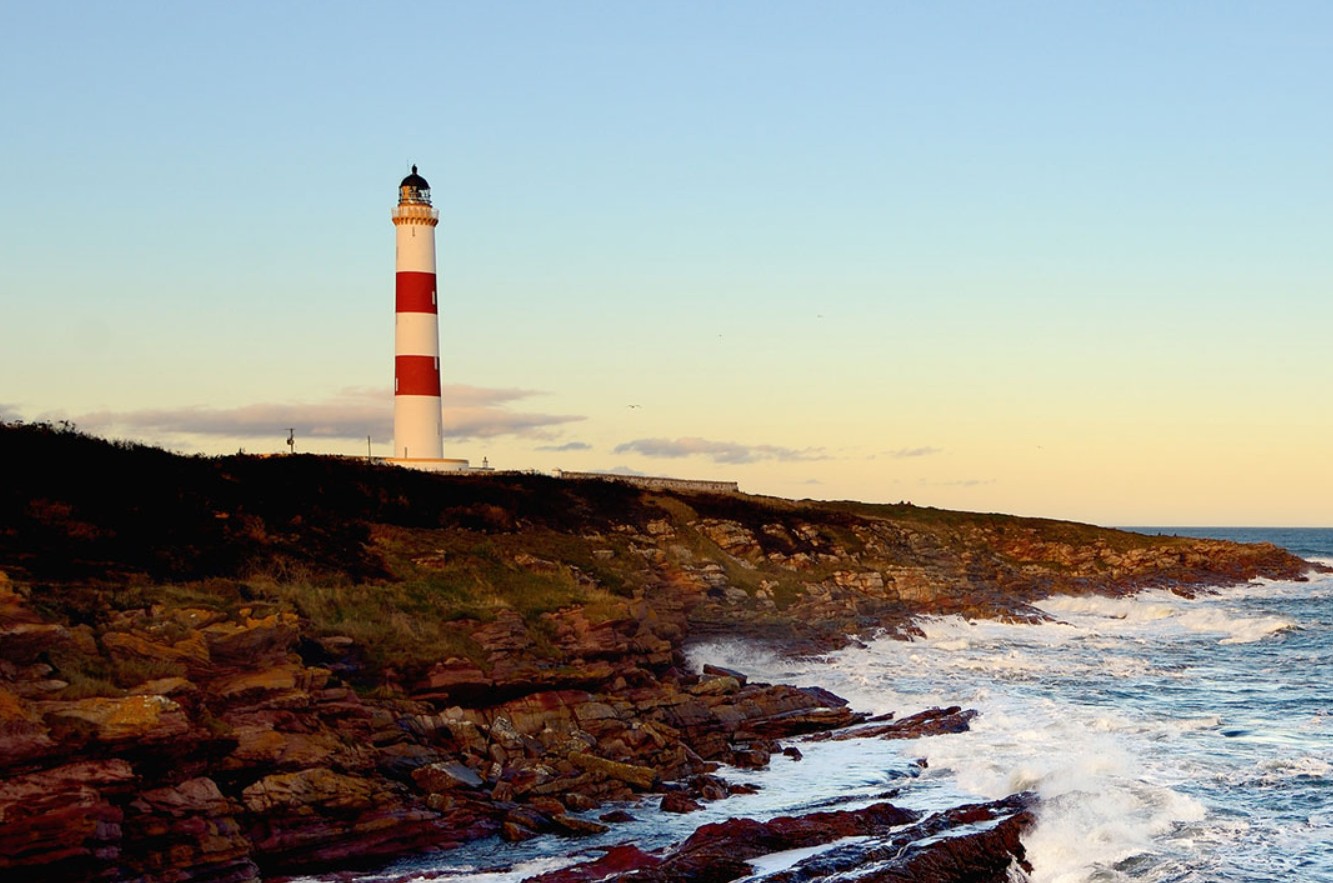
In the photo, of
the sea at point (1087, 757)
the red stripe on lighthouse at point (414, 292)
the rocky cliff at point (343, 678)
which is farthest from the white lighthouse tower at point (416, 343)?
the sea at point (1087, 757)

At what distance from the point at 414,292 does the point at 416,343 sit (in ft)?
8.08

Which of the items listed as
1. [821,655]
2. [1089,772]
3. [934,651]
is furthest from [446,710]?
[934,651]

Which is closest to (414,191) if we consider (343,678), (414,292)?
(414,292)

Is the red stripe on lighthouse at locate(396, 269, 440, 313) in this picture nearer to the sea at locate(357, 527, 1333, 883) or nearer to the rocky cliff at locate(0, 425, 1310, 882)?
the rocky cliff at locate(0, 425, 1310, 882)

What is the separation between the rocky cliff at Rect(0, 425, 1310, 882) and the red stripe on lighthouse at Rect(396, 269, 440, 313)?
10.7 m

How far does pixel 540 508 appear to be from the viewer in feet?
175

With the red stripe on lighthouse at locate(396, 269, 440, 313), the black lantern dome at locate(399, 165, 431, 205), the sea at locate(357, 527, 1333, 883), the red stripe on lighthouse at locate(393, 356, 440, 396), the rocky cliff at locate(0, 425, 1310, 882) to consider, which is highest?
the black lantern dome at locate(399, 165, 431, 205)

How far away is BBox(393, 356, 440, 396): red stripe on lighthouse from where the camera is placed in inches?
2303

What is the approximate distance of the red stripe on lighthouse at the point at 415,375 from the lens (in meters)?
58.5

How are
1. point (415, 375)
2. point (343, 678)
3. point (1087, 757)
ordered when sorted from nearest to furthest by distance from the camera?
point (343, 678), point (1087, 757), point (415, 375)

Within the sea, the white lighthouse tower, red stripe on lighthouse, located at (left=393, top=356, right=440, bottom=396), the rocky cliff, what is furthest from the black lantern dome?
the sea

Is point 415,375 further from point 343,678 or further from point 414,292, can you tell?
point 343,678

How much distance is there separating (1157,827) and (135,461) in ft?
98.3

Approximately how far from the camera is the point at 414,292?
58812mm
